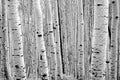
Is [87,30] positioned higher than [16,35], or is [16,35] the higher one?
[16,35]

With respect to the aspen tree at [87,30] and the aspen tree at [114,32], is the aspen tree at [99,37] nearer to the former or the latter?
the aspen tree at [114,32]

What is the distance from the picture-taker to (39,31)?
4809 millimetres

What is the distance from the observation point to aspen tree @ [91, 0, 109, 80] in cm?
315

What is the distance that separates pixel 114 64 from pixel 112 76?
338 mm

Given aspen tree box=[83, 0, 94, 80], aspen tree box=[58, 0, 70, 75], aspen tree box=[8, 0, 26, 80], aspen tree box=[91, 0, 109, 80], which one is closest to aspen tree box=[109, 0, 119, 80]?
aspen tree box=[91, 0, 109, 80]

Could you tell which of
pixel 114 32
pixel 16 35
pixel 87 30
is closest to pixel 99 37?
pixel 16 35

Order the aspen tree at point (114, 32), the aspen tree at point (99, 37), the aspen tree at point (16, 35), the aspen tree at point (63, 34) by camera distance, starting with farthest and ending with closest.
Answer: the aspen tree at point (63, 34), the aspen tree at point (114, 32), the aspen tree at point (16, 35), the aspen tree at point (99, 37)

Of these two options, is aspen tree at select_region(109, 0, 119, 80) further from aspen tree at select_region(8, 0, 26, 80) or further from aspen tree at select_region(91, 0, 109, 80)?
aspen tree at select_region(8, 0, 26, 80)

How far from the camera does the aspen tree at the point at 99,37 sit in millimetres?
3152

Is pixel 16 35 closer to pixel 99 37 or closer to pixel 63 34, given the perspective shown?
pixel 99 37

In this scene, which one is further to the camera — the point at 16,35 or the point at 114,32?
the point at 114,32

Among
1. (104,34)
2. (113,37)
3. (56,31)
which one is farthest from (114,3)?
(56,31)

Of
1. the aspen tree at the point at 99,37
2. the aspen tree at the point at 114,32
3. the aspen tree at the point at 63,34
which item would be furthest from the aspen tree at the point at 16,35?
the aspen tree at the point at 63,34

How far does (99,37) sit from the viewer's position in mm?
3197
